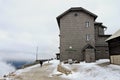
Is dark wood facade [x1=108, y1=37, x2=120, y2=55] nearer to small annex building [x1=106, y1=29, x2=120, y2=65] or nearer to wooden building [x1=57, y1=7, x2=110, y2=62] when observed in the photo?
small annex building [x1=106, y1=29, x2=120, y2=65]

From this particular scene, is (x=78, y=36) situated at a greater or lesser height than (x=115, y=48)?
greater

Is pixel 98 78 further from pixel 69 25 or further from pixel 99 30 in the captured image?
pixel 99 30

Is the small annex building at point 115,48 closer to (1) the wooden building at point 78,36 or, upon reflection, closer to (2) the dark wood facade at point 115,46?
(2) the dark wood facade at point 115,46

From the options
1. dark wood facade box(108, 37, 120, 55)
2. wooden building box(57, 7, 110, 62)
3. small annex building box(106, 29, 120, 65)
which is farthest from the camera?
wooden building box(57, 7, 110, 62)

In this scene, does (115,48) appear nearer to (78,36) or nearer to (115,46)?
(115,46)

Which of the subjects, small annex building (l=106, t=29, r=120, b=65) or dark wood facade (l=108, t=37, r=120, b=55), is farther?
dark wood facade (l=108, t=37, r=120, b=55)

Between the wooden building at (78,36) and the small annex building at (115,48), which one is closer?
the small annex building at (115,48)

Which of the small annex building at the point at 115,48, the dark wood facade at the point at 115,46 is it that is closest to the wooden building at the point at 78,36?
the dark wood facade at the point at 115,46

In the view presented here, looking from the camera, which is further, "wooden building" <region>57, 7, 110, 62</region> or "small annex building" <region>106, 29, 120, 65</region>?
"wooden building" <region>57, 7, 110, 62</region>

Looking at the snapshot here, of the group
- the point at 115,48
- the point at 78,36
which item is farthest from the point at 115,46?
the point at 78,36

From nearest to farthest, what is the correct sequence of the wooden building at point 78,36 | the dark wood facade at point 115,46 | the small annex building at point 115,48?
the small annex building at point 115,48
the dark wood facade at point 115,46
the wooden building at point 78,36

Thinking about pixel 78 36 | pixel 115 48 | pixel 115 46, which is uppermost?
pixel 78 36

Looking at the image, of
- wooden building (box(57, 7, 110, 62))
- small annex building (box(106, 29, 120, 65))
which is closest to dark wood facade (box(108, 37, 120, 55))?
small annex building (box(106, 29, 120, 65))

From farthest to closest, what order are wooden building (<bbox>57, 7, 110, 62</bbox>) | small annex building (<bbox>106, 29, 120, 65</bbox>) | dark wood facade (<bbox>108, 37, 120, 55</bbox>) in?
wooden building (<bbox>57, 7, 110, 62</bbox>)
dark wood facade (<bbox>108, 37, 120, 55</bbox>)
small annex building (<bbox>106, 29, 120, 65</bbox>)
